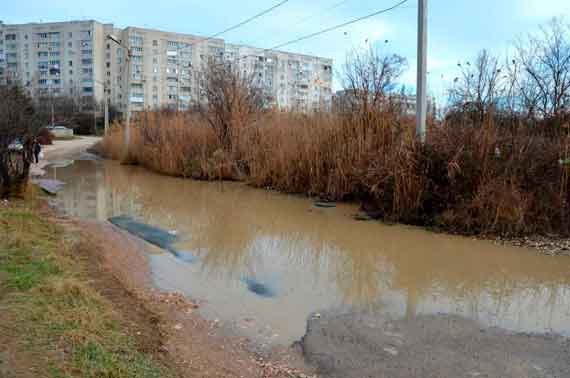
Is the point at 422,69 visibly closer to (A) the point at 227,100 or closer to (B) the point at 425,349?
(B) the point at 425,349

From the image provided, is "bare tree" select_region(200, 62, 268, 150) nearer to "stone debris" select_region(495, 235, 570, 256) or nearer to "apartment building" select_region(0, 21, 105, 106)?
"stone debris" select_region(495, 235, 570, 256)

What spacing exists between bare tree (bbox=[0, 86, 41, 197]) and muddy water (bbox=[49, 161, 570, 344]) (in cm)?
135

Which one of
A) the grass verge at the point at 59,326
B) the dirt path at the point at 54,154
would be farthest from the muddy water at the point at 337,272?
the dirt path at the point at 54,154

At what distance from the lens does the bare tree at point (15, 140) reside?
8.12 meters

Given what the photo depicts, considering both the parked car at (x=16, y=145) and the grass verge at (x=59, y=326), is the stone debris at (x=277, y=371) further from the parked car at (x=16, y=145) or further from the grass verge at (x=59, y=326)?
the parked car at (x=16, y=145)

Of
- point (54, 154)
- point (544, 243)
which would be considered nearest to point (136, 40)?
point (54, 154)

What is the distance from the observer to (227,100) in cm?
1556

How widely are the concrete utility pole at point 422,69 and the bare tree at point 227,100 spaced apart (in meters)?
7.25

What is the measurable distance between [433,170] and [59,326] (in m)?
6.60

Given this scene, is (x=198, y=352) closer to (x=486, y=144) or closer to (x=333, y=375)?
(x=333, y=375)

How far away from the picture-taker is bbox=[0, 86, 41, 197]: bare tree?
26.6 ft

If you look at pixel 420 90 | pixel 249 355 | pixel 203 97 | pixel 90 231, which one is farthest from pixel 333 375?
pixel 203 97

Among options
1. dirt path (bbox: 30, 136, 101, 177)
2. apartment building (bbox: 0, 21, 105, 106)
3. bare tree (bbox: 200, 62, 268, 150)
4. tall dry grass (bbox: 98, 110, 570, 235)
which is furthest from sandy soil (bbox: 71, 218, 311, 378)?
Result: apartment building (bbox: 0, 21, 105, 106)

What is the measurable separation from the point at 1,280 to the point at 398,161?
21.4 feet
